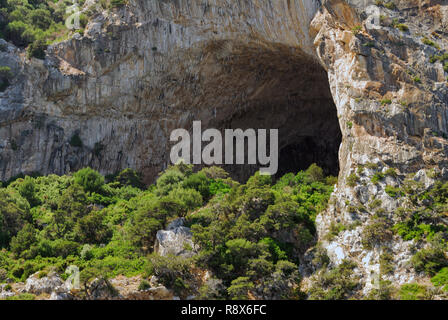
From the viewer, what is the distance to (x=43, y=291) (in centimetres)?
2939

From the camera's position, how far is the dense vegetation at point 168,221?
29.7 metres

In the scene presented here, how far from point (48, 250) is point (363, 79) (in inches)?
780

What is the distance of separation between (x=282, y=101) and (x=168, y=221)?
19836 millimetres

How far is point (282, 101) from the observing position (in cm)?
5031

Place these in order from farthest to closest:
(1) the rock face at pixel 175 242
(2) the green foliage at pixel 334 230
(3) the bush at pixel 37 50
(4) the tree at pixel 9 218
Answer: (3) the bush at pixel 37 50, (4) the tree at pixel 9 218, (2) the green foliage at pixel 334 230, (1) the rock face at pixel 175 242

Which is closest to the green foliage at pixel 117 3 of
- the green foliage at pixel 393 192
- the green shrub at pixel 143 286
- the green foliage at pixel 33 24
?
the green foliage at pixel 33 24

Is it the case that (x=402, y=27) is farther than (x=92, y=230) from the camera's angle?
Yes

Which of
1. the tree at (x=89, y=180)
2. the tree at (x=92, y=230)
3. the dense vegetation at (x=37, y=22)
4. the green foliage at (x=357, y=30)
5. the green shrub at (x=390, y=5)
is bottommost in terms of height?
the tree at (x=92, y=230)

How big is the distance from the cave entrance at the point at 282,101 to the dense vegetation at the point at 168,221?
27.3 ft

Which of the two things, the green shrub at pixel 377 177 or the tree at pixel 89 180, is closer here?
the green shrub at pixel 377 177

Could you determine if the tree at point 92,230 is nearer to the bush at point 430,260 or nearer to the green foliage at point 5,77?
the green foliage at point 5,77

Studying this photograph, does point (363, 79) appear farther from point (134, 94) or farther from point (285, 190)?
point (134, 94)

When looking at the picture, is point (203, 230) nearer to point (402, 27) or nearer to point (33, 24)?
point (402, 27)

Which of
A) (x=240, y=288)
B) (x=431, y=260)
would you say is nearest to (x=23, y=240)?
(x=240, y=288)
